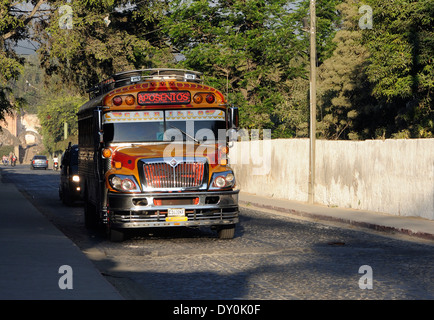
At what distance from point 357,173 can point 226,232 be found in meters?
9.26

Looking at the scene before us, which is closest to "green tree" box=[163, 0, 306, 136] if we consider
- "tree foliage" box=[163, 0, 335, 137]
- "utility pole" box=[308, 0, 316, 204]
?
"tree foliage" box=[163, 0, 335, 137]

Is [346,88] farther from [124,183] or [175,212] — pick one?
[124,183]

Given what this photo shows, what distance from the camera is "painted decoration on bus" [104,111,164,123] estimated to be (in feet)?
49.4

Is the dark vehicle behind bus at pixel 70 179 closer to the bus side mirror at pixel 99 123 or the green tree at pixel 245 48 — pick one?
the bus side mirror at pixel 99 123

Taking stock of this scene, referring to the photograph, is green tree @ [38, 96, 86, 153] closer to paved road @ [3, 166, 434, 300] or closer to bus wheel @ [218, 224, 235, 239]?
paved road @ [3, 166, 434, 300]

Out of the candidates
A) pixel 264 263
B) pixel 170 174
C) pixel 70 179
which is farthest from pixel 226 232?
pixel 70 179

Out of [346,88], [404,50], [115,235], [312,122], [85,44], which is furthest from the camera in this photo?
[346,88]

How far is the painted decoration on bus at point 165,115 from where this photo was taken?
49.4 ft

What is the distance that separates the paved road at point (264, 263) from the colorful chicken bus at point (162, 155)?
61 cm

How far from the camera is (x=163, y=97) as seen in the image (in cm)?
1516

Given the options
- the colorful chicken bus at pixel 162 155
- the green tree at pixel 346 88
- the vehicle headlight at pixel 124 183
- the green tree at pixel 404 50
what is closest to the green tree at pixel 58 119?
the green tree at pixel 346 88

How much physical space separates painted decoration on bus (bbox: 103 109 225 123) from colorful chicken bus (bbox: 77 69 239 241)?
2cm

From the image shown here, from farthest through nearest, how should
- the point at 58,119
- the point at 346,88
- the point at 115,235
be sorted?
the point at 58,119, the point at 346,88, the point at 115,235

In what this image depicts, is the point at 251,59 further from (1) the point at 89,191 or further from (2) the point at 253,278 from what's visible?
(2) the point at 253,278
